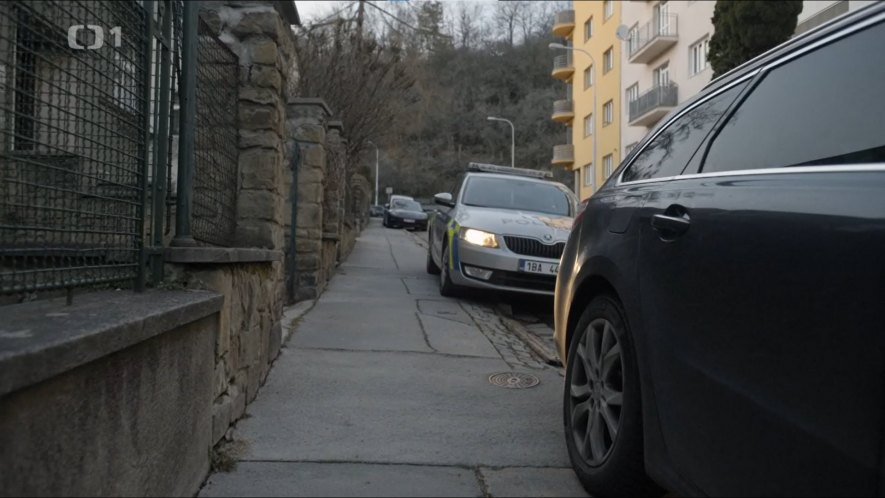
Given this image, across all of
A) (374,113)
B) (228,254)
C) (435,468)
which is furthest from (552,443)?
(374,113)

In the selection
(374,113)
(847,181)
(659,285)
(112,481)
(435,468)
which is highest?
(374,113)

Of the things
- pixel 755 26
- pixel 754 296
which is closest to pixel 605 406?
pixel 754 296

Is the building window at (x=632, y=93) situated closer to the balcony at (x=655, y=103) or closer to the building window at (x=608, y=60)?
the building window at (x=608, y=60)

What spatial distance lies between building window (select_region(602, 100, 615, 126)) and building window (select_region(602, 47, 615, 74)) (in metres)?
1.76

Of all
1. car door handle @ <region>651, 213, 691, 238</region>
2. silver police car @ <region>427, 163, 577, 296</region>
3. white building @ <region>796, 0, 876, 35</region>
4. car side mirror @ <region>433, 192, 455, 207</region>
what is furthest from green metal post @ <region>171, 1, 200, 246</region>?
white building @ <region>796, 0, 876, 35</region>

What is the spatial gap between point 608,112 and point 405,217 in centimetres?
1223

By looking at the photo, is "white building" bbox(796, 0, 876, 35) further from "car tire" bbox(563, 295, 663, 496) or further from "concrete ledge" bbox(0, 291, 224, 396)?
"concrete ledge" bbox(0, 291, 224, 396)

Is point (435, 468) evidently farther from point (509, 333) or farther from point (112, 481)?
point (509, 333)

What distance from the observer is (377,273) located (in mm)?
11188

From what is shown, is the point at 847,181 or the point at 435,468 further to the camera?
the point at 435,468

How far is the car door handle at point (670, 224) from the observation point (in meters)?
2.48

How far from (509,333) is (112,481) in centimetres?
508

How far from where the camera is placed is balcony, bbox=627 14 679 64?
27344 millimetres

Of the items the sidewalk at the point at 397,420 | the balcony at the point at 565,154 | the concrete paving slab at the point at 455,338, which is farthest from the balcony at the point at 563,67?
the sidewalk at the point at 397,420
